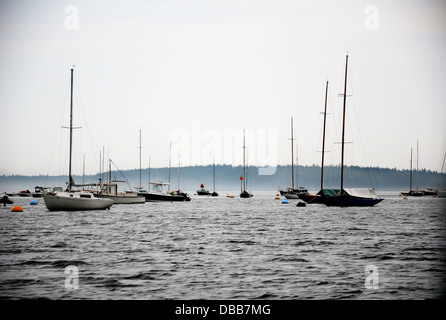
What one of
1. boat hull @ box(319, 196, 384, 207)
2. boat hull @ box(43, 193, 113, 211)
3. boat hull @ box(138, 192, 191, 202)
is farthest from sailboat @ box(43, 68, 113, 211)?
boat hull @ box(138, 192, 191, 202)

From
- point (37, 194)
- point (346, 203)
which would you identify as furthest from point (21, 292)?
point (37, 194)

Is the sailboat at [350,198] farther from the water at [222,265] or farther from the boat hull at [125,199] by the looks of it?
the boat hull at [125,199]

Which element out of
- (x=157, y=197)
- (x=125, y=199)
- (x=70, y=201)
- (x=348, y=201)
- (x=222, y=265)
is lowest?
(x=157, y=197)

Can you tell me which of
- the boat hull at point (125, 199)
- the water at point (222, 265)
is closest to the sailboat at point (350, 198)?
the water at point (222, 265)

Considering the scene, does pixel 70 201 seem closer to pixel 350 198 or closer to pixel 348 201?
pixel 348 201

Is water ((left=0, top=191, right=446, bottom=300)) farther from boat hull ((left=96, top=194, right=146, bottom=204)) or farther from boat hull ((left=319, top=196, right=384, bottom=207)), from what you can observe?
boat hull ((left=96, top=194, right=146, bottom=204))

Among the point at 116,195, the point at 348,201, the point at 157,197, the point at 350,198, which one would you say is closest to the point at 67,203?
the point at 116,195

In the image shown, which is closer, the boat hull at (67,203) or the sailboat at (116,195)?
the boat hull at (67,203)

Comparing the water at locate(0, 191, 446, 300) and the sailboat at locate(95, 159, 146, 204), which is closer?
the water at locate(0, 191, 446, 300)

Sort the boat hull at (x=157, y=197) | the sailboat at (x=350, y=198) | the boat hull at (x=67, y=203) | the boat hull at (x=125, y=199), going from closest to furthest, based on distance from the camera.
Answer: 1. the boat hull at (x=67, y=203)
2. the sailboat at (x=350, y=198)
3. the boat hull at (x=125, y=199)
4. the boat hull at (x=157, y=197)

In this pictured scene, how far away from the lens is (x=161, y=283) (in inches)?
816

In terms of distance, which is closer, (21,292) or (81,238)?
(21,292)

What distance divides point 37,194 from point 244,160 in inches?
2901
